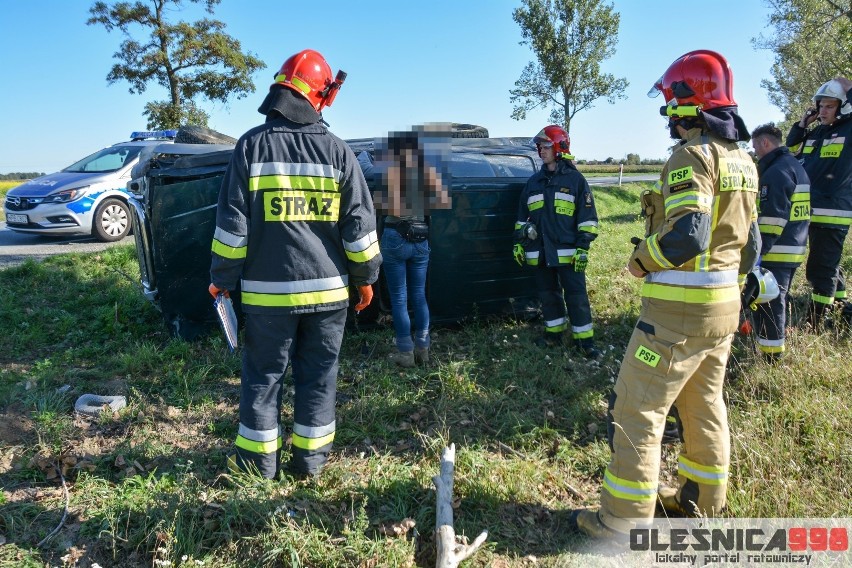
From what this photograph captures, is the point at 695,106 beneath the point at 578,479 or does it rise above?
above

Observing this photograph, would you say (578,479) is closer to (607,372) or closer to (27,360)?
(607,372)

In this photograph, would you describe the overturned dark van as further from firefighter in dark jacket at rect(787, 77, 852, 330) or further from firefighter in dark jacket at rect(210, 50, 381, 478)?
firefighter in dark jacket at rect(787, 77, 852, 330)

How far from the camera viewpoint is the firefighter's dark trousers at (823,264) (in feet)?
16.5

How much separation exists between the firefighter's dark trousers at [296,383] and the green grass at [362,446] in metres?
0.14

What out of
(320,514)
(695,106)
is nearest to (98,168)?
(320,514)

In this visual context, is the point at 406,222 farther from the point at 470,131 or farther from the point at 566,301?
the point at 470,131

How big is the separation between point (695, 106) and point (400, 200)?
2280mm

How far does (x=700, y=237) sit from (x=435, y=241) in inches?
111

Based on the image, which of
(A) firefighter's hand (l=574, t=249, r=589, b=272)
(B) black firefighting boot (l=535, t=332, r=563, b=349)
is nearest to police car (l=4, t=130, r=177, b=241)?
(B) black firefighting boot (l=535, t=332, r=563, b=349)

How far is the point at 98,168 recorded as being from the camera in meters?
9.62

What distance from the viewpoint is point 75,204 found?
880 centimetres

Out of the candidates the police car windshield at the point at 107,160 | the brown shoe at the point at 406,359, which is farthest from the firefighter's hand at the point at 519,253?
the police car windshield at the point at 107,160

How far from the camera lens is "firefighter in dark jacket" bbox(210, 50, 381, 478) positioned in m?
2.84

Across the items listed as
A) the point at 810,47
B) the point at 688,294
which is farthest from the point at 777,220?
the point at 810,47
